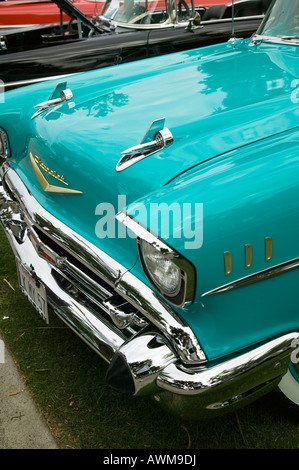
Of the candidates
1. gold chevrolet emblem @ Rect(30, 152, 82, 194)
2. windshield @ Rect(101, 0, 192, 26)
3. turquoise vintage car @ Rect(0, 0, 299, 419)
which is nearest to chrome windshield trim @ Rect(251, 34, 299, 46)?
turquoise vintage car @ Rect(0, 0, 299, 419)

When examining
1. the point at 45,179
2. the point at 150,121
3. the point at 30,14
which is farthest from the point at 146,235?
the point at 30,14

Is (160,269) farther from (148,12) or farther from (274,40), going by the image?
(148,12)

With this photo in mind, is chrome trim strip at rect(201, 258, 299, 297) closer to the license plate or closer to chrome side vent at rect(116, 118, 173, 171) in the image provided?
chrome side vent at rect(116, 118, 173, 171)

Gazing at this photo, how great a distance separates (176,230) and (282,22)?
189 cm

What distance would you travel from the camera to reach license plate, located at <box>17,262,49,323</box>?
218 cm

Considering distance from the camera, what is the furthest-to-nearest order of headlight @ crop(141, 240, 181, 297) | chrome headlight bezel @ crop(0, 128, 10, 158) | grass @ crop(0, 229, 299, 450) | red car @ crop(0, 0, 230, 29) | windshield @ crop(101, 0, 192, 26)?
1. red car @ crop(0, 0, 230, 29)
2. windshield @ crop(101, 0, 192, 26)
3. chrome headlight bezel @ crop(0, 128, 10, 158)
4. grass @ crop(0, 229, 299, 450)
5. headlight @ crop(141, 240, 181, 297)

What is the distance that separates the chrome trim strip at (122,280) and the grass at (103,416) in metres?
0.62

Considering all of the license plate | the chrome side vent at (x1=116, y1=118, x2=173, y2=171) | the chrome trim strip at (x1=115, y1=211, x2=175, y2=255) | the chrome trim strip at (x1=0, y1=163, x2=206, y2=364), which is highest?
the chrome side vent at (x1=116, y1=118, x2=173, y2=171)

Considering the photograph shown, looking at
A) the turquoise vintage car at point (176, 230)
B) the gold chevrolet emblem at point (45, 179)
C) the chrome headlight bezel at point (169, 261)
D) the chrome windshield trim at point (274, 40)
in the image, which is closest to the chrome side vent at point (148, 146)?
the turquoise vintage car at point (176, 230)

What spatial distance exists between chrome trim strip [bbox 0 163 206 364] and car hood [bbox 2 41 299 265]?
1.8 inches

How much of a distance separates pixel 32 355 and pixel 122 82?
146cm

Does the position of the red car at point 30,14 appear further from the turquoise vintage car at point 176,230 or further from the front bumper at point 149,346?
the front bumper at point 149,346

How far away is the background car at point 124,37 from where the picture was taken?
4488 mm
